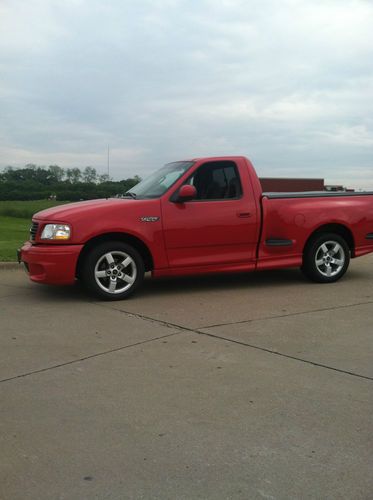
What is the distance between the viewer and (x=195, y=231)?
25.0 ft

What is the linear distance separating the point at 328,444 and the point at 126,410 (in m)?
1.32

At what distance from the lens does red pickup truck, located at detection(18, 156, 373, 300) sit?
7.14 m

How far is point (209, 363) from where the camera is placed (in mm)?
4688

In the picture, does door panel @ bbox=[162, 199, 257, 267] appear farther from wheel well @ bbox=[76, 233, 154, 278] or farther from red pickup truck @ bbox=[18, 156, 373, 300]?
wheel well @ bbox=[76, 233, 154, 278]

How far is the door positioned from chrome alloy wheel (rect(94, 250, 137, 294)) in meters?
0.59

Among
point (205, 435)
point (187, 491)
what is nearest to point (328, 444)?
point (205, 435)

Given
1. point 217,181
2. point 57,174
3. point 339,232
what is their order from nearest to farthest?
point 217,181
point 339,232
point 57,174

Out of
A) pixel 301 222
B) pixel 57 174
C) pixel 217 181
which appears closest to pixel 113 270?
pixel 217 181

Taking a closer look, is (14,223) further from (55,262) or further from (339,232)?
(339,232)

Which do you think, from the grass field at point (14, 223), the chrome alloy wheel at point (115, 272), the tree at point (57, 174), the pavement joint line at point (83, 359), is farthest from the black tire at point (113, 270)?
the tree at point (57, 174)

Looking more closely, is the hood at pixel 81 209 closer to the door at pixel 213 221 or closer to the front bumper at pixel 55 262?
the front bumper at pixel 55 262

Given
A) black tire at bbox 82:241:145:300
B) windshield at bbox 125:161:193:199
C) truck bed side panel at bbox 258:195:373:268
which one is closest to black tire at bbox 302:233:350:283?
truck bed side panel at bbox 258:195:373:268


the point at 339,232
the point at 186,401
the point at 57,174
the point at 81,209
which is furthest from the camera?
→ the point at 57,174

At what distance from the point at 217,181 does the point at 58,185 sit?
6.72 metres
